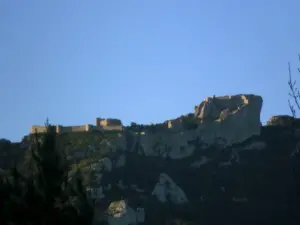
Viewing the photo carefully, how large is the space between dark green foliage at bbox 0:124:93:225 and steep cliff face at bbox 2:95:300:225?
47598 mm

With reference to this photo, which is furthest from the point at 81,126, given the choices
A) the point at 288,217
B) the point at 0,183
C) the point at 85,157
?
the point at 0,183

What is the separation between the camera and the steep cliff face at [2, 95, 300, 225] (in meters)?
74.8

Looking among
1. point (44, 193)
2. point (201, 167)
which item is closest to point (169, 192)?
point (201, 167)

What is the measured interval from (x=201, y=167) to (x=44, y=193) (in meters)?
71.4

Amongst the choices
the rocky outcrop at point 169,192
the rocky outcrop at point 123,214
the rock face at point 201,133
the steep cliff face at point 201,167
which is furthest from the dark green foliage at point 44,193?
the rock face at point 201,133

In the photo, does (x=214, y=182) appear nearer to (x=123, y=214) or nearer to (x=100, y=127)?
(x=123, y=214)

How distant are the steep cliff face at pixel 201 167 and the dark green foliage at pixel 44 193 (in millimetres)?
47598

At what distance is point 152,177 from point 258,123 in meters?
18.0

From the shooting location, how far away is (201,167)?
89.4 metres

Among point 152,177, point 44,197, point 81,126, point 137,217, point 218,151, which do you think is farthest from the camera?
point 81,126

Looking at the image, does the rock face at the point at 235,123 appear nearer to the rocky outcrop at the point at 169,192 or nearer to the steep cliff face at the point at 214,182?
the steep cliff face at the point at 214,182

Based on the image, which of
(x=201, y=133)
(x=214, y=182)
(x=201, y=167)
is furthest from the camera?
(x=201, y=133)

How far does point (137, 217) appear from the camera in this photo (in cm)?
7044

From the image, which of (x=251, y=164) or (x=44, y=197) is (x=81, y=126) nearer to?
(x=251, y=164)
